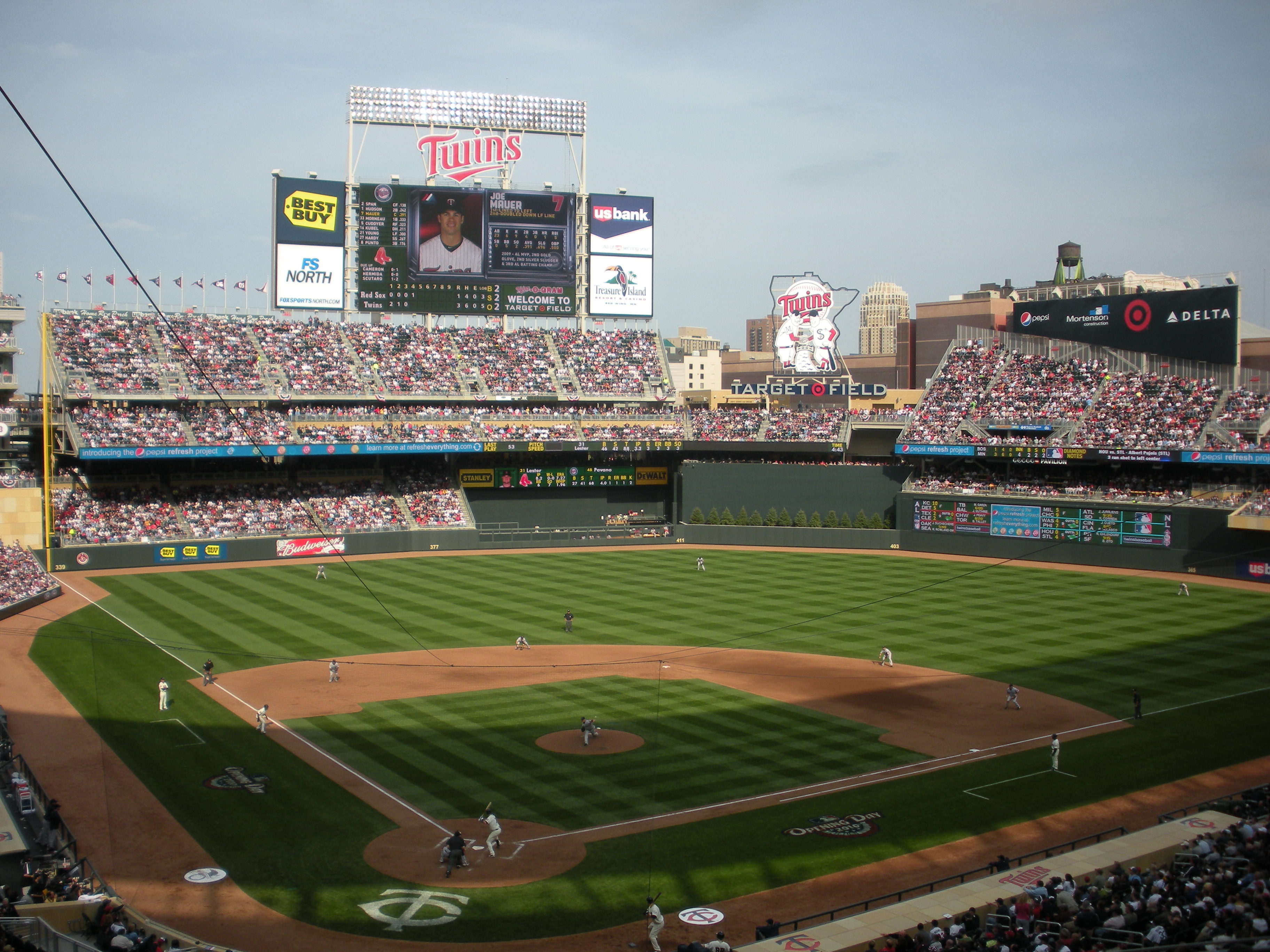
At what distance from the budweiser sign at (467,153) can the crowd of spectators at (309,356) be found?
503 inches

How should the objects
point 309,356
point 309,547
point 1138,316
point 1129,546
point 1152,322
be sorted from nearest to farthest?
1. point 1129,546
2. point 309,547
3. point 1152,322
4. point 1138,316
5. point 309,356

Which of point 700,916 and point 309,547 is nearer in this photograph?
point 700,916

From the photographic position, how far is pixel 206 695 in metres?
29.2

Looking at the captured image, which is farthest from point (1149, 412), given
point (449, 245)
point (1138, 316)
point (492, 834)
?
point (492, 834)

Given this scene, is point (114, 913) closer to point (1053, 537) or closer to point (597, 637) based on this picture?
point (597, 637)

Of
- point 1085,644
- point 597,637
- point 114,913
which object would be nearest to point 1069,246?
point 1085,644

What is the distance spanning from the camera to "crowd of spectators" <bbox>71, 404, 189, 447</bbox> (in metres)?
51.9

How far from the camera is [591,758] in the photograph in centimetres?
2386

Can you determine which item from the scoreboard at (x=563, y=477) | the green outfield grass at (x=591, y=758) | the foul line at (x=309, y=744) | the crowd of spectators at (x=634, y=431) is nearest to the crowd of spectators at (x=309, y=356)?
the scoreboard at (x=563, y=477)

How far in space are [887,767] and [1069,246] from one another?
86.1 metres

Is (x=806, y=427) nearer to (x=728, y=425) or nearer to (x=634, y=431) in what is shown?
(x=728, y=425)

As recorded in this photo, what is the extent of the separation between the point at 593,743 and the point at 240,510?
1465 inches

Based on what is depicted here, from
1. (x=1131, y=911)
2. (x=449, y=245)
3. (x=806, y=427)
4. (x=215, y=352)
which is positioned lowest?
Result: (x=1131, y=911)

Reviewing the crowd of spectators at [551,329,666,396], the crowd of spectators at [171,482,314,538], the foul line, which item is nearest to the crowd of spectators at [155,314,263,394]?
the crowd of spectators at [171,482,314,538]
